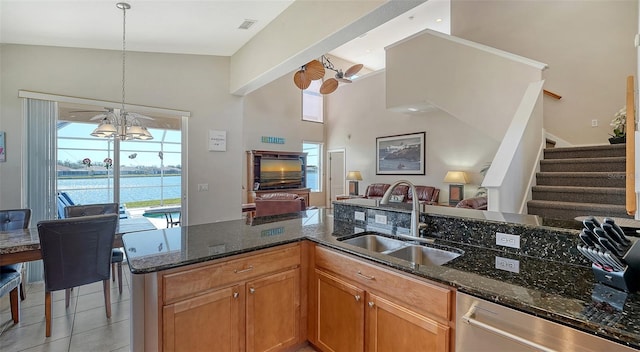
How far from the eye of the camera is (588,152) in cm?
397

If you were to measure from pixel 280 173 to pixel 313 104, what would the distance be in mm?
2867

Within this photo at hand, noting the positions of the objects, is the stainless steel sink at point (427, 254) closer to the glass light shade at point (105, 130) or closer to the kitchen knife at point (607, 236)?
the kitchen knife at point (607, 236)

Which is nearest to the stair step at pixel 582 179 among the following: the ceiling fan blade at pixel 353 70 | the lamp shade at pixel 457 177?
the lamp shade at pixel 457 177

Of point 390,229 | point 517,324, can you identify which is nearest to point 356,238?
point 390,229

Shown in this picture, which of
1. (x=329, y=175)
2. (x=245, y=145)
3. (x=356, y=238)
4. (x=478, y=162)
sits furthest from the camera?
(x=329, y=175)

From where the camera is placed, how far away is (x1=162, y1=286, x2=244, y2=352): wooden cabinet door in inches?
57.1

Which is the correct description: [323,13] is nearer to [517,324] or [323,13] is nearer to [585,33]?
[517,324]

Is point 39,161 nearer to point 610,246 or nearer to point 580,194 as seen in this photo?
point 610,246

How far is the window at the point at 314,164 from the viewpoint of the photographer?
31.3ft

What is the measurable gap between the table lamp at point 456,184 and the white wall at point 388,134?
273mm

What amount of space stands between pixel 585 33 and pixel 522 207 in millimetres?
4140

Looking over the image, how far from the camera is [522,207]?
3.51 m

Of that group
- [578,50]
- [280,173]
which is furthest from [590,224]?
[280,173]

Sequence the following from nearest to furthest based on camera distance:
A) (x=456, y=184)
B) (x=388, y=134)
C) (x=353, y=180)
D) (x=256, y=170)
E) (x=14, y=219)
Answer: (x=14, y=219), (x=456, y=184), (x=256, y=170), (x=388, y=134), (x=353, y=180)
